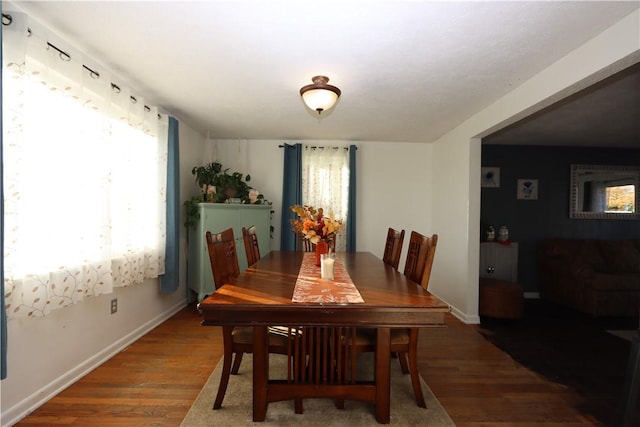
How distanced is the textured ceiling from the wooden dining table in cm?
149

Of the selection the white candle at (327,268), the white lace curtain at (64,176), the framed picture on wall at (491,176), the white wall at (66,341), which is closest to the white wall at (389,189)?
the framed picture on wall at (491,176)

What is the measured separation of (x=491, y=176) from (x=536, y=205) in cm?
81

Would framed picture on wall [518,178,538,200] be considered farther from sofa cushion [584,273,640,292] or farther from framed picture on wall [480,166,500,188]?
sofa cushion [584,273,640,292]

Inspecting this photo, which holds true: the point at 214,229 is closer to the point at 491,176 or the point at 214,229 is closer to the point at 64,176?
the point at 64,176

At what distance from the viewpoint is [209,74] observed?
8.07ft

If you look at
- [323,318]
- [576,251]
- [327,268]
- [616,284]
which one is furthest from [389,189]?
[323,318]

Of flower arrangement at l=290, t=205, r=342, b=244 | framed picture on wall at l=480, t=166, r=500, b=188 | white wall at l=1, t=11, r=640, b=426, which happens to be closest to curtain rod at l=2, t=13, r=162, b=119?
white wall at l=1, t=11, r=640, b=426

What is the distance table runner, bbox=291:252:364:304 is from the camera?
4.81 ft

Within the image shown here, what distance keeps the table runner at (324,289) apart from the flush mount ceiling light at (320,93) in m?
1.25

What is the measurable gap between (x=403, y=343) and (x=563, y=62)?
2.18 meters

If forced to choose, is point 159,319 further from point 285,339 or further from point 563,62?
point 563,62

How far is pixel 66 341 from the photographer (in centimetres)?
209

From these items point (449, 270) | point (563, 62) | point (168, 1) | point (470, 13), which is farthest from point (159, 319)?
point (563, 62)

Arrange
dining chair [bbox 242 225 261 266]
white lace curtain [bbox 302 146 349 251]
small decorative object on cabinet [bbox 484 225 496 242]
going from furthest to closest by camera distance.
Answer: white lace curtain [bbox 302 146 349 251], small decorative object on cabinet [bbox 484 225 496 242], dining chair [bbox 242 225 261 266]
